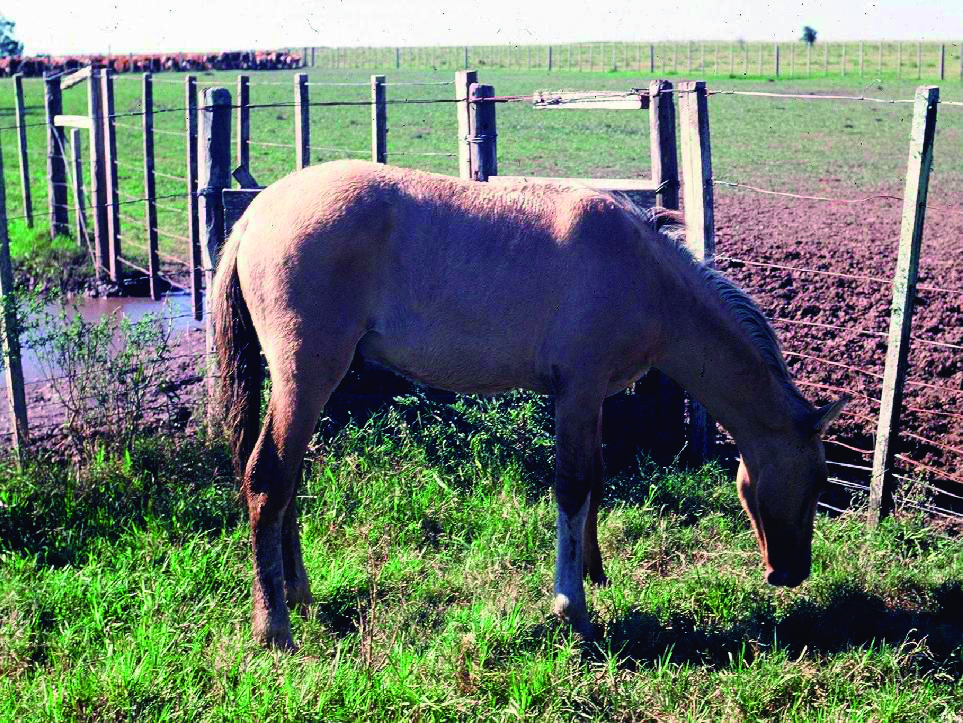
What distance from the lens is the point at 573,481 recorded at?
4363mm

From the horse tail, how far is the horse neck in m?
1.87

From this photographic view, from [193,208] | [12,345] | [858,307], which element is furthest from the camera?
[193,208]

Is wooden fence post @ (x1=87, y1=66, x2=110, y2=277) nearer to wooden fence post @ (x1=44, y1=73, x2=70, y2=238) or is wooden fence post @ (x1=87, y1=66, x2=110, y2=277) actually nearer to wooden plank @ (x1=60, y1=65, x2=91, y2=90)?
wooden plank @ (x1=60, y1=65, x2=91, y2=90)

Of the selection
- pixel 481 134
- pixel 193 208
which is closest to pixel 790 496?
pixel 481 134

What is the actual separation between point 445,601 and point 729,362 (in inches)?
64.7

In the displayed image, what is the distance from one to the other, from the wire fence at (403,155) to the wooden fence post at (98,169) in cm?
11

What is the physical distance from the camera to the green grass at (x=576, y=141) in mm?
16031

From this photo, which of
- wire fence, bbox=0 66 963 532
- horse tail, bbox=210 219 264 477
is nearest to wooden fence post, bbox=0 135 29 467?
wire fence, bbox=0 66 963 532

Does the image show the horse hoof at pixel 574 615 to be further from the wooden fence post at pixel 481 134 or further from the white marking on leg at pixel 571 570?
the wooden fence post at pixel 481 134

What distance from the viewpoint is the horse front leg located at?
433 centimetres

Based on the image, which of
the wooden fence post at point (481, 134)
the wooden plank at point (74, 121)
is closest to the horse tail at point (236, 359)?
the wooden fence post at point (481, 134)

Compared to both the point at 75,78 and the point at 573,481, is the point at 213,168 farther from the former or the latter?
the point at 75,78

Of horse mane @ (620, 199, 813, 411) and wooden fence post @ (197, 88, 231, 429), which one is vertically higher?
wooden fence post @ (197, 88, 231, 429)

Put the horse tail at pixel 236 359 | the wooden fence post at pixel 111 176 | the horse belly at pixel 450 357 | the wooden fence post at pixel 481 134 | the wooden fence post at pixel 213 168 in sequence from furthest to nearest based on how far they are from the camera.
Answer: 1. the wooden fence post at pixel 111 176
2. the wooden fence post at pixel 481 134
3. the wooden fence post at pixel 213 168
4. the horse tail at pixel 236 359
5. the horse belly at pixel 450 357
